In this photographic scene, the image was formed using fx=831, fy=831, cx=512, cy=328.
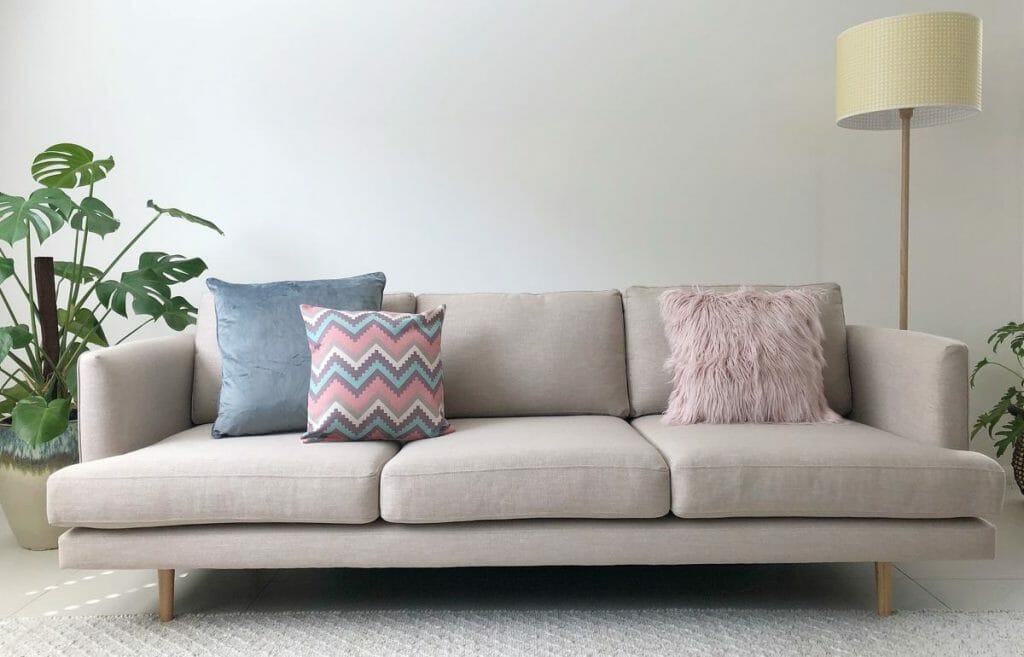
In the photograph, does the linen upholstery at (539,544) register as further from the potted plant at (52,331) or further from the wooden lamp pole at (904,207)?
the wooden lamp pole at (904,207)

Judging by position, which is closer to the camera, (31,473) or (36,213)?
(36,213)

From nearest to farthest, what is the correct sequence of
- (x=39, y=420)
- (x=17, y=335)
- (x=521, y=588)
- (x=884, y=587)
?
(x=884, y=587), (x=521, y=588), (x=39, y=420), (x=17, y=335)

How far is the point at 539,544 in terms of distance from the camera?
2.01 m

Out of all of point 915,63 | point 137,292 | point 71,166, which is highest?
point 915,63

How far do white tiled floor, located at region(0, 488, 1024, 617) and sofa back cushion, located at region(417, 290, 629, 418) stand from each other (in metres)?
0.51

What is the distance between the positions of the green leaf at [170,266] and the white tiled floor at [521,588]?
0.99 m

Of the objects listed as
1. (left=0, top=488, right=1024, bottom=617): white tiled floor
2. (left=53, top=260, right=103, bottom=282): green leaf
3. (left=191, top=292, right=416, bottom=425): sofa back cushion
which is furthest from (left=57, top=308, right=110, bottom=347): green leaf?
(left=0, top=488, right=1024, bottom=617): white tiled floor

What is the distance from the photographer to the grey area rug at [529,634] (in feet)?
6.34

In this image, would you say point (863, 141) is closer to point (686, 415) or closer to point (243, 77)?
point (686, 415)

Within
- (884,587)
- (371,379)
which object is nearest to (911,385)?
(884,587)

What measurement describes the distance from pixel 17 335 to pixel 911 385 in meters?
2.63

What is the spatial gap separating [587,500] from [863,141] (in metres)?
2.16

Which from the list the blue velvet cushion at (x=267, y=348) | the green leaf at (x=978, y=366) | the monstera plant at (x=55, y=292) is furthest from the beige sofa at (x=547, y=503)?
the green leaf at (x=978, y=366)

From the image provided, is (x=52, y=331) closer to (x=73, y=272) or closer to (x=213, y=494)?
(x=73, y=272)
